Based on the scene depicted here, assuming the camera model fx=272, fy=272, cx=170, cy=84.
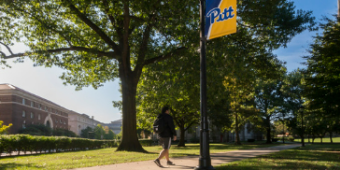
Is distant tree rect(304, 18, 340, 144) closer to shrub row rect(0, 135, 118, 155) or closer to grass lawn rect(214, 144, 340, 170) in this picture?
grass lawn rect(214, 144, 340, 170)

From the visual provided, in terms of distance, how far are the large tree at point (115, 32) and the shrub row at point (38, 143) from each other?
19.8ft

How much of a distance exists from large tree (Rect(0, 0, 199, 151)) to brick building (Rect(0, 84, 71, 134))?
3918 centimetres

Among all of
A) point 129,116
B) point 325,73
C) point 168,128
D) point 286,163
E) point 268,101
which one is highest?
point 325,73

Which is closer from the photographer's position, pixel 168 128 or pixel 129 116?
pixel 168 128

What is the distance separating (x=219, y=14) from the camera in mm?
7258

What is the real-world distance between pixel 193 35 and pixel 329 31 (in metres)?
8.59

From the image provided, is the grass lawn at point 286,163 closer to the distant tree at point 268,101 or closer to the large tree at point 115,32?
the large tree at point 115,32

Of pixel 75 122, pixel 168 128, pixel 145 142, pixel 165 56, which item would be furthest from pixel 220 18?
pixel 75 122

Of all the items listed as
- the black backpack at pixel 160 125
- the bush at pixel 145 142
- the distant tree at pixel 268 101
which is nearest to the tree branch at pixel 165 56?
the black backpack at pixel 160 125

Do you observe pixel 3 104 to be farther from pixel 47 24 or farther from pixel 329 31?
pixel 329 31

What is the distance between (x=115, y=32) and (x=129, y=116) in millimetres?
5706

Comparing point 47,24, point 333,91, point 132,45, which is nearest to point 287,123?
point 333,91

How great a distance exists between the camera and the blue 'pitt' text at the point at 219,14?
7071 mm

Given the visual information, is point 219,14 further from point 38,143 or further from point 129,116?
point 38,143
